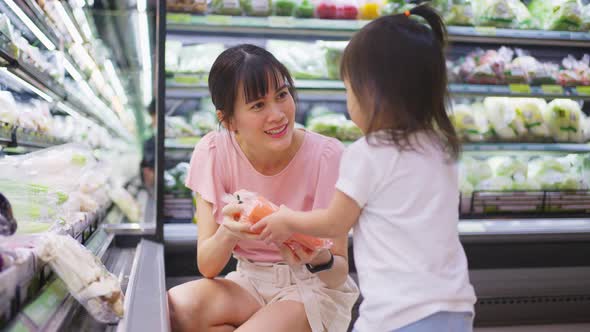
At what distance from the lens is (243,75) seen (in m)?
1.62

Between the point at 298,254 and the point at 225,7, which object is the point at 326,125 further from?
the point at 298,254

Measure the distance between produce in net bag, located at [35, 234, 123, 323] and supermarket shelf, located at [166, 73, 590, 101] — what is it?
1.83 meters

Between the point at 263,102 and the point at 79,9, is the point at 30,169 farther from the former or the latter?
the point at 79,9

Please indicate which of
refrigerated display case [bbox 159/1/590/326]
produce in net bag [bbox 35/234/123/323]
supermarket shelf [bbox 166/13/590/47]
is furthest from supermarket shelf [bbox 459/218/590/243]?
produce in net bag [bbox 35/234/123/323]

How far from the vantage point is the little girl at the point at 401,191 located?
1191 mm

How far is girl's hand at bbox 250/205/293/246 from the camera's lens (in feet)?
4.31

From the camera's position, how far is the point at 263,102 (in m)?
1.64

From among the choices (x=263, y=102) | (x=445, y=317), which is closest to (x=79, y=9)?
(x=263, y=102)

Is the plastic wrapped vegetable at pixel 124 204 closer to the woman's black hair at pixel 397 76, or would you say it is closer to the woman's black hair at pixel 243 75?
the woman's black hair at pixel 243 75

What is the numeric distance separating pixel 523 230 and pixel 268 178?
6.25ft

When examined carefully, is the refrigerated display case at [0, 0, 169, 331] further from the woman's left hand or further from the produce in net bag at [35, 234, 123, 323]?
the woman's left hand

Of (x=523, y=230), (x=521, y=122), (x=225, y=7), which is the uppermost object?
(x=225, y=7)

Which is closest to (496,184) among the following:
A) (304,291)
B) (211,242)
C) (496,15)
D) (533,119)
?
(533,119)

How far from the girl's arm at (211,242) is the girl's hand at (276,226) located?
245mm
